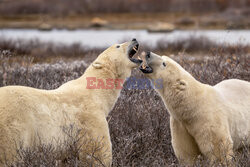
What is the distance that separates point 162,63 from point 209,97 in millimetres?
575

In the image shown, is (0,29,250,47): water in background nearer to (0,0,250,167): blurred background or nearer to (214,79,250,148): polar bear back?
(0,0,250,167): blurred background

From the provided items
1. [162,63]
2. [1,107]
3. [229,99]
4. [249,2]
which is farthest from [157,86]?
[249,2]

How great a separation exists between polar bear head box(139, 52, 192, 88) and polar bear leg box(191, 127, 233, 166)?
513mm

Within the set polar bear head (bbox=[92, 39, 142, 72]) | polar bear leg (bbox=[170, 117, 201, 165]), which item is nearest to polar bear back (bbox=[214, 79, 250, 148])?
polar bear leg (bbox=[170, 117, 201, 165])

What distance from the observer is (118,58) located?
3969 mm

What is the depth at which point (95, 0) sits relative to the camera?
4875 centimetres

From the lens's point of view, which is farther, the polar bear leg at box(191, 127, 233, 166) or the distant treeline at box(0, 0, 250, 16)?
the distant treeline at box(0, 0, 250, 16)

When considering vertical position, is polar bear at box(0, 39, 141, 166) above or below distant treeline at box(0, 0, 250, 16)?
above

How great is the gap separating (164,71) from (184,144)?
2.48 feet

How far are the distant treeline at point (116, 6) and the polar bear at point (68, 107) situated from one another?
41.6m

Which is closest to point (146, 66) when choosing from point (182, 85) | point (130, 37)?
point (182, 85)

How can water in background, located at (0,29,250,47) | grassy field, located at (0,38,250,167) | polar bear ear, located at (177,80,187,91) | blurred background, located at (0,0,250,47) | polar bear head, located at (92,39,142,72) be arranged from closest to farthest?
1. grassy field, located at (0,38,250,167)
2. polar bear ear, located at (177,80,187,91)
3. polar bear head, located at (92,39,142,72)
4. water in background, located at (0,29,250,47)
5. blurred background, located at (0,0,250,47)

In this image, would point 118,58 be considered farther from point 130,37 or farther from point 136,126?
point 130,37

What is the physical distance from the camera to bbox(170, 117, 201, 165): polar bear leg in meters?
3.92
